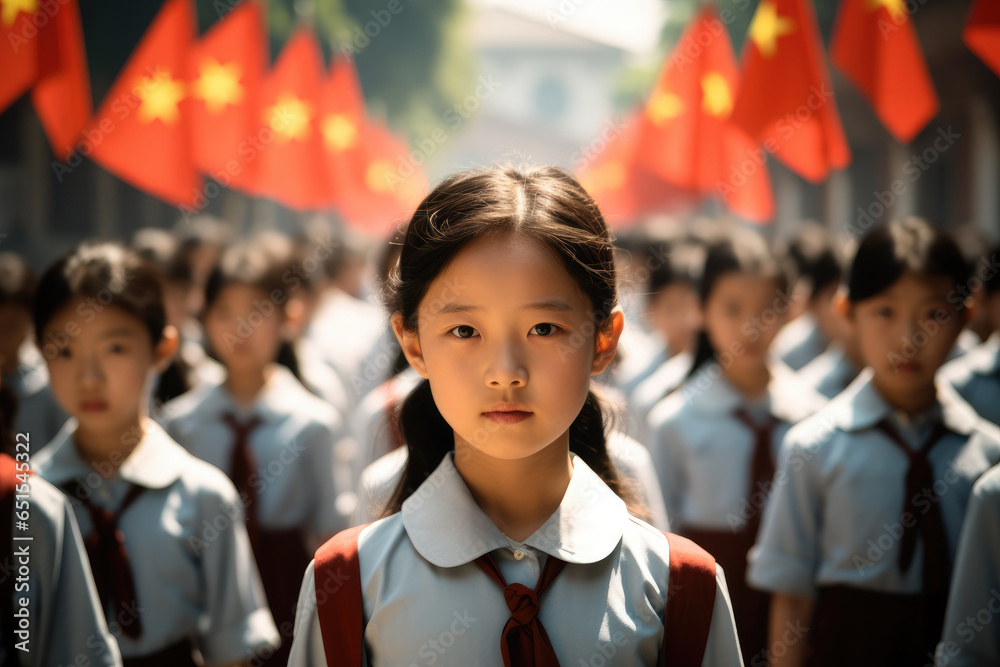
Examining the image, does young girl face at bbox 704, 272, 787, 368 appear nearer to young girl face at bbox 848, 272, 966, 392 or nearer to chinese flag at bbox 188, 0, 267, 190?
young girl face at bbox 848, 272, 966, 392

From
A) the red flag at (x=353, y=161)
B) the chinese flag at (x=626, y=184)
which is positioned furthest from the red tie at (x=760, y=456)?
the chinese flag at (x=626, y=184)

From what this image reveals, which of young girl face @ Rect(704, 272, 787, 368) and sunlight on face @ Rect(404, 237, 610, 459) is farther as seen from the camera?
young girl face @ Rect(704, 272, 787, 368)

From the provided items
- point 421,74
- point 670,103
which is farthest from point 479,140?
point 670,103

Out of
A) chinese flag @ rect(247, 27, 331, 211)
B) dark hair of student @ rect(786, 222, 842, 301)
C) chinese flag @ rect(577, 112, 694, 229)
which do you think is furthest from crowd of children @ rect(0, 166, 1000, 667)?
chinese flag @ rect(577, 112, 694, 229)

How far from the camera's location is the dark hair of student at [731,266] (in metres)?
3.77

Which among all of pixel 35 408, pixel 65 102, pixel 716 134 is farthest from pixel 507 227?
pixel 716 134

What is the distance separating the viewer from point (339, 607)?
161cm

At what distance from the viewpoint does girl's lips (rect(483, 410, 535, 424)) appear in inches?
61.4

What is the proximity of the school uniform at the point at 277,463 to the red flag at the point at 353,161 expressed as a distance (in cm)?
452

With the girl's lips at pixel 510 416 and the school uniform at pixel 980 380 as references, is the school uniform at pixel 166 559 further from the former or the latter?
the school uniform at pixel 980 380

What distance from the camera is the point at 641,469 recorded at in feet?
9.16

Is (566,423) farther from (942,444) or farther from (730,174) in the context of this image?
(730,174)

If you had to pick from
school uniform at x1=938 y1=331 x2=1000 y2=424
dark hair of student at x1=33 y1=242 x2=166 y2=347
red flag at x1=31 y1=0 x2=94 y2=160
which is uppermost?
red flag at x1=31 y1=0 x2=94 y2=160

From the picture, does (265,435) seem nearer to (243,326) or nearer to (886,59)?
(243,326)
